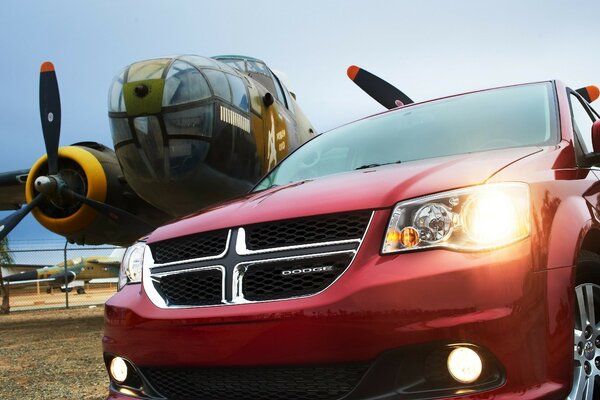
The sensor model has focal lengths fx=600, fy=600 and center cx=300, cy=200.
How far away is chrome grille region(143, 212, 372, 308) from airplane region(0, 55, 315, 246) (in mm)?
5699

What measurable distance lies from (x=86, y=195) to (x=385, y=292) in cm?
996

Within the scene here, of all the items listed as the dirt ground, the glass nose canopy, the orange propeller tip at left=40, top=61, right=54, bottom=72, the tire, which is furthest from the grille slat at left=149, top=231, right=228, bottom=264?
the orange propeller tip at left=40, top=61, right=54, bottom=72

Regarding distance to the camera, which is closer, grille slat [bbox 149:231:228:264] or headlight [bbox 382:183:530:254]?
headlight [bbox 382:183:530:254]

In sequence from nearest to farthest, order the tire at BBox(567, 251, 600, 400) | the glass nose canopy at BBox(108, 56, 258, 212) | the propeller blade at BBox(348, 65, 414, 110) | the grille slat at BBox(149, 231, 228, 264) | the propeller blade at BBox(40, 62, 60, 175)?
the tire at BBox(567, 251, 600, 400), the grille slat at BBox(149, 231, 228, 264), the glass nose canopy at BBox(108, 56, 258, 212), the propeller blade at BBox(348, 65, 414, 110), the propeller blade at BBox(40, 62, 60, 175)

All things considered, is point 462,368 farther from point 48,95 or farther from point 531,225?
point 48,95

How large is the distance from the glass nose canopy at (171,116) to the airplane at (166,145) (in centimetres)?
1

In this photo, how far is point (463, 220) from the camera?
2076 mm

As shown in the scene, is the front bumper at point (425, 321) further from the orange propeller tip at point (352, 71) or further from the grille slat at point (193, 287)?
the orange propeller tip at point (352, 71)

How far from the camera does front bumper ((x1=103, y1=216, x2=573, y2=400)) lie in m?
1.94

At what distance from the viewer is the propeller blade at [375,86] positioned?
9.80m

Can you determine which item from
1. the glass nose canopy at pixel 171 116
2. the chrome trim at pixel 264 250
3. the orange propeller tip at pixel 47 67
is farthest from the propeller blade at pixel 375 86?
the chrome trim at pixel 264 250

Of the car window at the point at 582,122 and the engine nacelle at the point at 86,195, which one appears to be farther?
the engine nacelle at the point at 86,195

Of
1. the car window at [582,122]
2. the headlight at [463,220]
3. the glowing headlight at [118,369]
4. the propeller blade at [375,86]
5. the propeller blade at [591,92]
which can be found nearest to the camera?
the headlight at [463,220]

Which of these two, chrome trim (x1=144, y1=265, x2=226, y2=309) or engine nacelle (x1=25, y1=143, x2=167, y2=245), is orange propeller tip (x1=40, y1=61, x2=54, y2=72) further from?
chrome trim (x1=144, y1=265, x2=226, y2=309)
